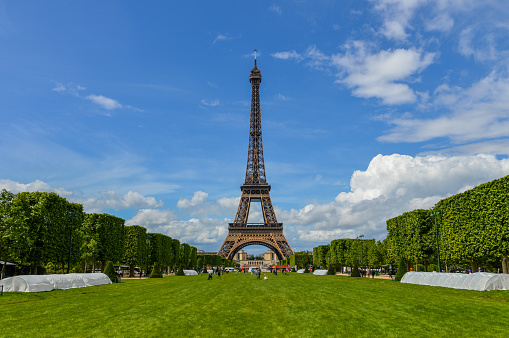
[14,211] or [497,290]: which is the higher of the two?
[14,211]

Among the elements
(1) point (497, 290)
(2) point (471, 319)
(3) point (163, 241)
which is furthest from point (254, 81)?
(2) point (471, 319)

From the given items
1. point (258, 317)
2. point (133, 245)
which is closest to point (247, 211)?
point (133, 245)

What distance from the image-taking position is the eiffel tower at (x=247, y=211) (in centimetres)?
11331

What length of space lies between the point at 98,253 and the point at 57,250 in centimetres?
1340

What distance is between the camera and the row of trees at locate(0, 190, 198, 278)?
127 feet

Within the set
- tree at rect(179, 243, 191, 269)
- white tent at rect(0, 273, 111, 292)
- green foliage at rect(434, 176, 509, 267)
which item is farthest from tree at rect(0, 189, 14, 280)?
tree at rect(179, 243, 191, 269)

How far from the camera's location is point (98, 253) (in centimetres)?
5712

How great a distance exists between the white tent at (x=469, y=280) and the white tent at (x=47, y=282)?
3336 centimetres

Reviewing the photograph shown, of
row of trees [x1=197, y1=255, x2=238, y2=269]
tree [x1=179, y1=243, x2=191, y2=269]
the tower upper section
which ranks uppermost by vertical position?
the tower upper section

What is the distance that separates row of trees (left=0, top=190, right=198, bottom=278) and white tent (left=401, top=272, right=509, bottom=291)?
3639 centimetres

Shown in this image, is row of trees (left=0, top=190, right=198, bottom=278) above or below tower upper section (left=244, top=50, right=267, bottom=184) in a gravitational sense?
below

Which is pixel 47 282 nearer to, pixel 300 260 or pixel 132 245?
pixel 132 245

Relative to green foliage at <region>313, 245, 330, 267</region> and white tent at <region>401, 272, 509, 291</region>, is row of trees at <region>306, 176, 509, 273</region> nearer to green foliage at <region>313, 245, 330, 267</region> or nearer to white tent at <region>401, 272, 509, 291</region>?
white tent at <region>401, 272, 509, 291</region>

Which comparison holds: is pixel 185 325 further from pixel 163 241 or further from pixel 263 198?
pixel 263 198
